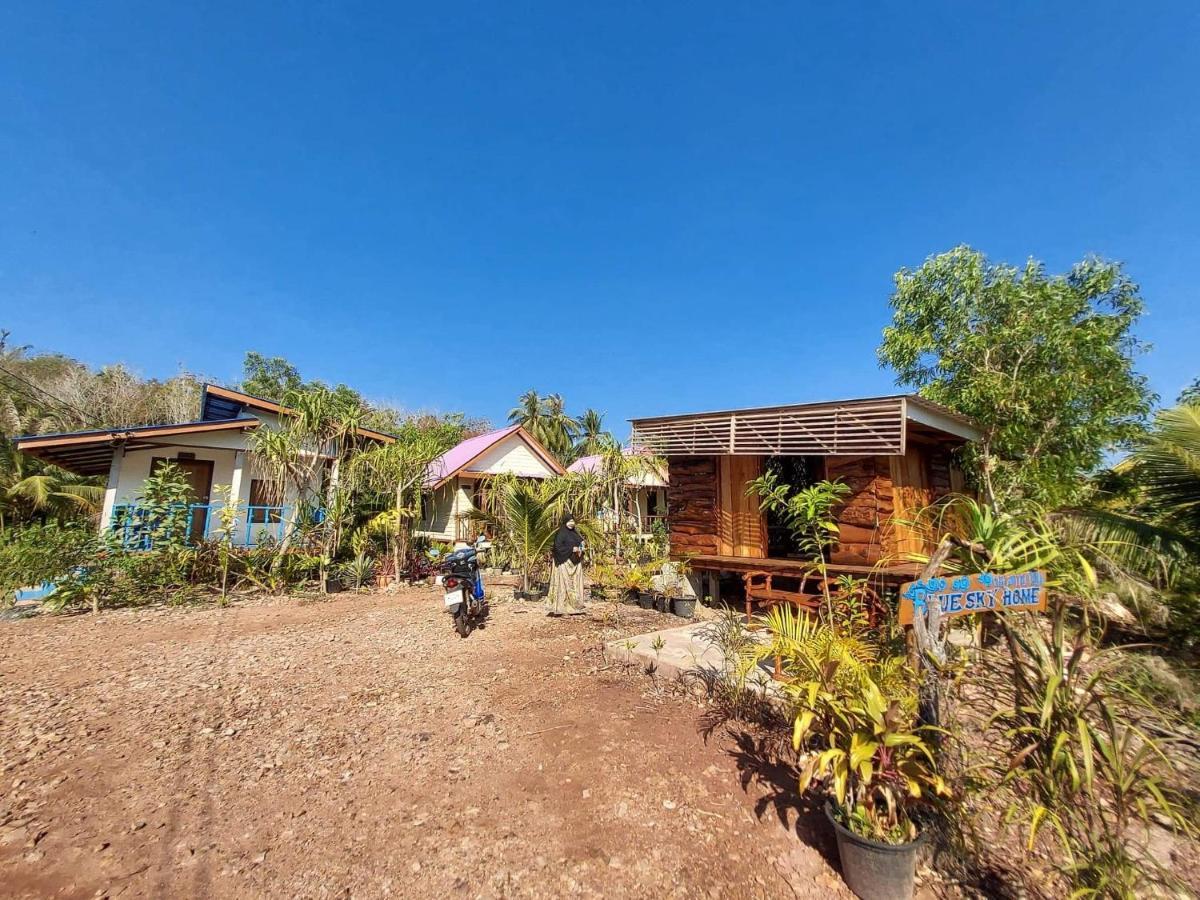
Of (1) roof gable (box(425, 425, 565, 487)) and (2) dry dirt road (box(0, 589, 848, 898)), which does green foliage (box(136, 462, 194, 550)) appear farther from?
(1) roof gable (box(425, 425, 565, 487))

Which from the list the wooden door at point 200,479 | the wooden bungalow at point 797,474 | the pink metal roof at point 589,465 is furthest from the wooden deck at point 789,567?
the wooden door at point 200,479

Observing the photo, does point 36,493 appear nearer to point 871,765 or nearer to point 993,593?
point 871,765

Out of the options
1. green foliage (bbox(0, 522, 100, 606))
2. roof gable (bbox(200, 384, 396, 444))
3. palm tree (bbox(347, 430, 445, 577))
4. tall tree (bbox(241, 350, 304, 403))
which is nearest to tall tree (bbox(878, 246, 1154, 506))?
palm tree (bbox(347, 430, 445, 577))

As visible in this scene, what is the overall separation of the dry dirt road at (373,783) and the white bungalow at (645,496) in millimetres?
7692

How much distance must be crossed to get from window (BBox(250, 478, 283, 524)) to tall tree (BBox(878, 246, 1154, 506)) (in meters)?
14.0

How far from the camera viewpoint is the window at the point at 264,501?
33.9ft

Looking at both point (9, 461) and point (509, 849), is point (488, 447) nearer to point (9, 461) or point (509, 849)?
point (9, 461)

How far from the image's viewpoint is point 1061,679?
2.29 m

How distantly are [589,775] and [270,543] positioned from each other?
30.4 feet

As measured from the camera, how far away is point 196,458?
13.4m

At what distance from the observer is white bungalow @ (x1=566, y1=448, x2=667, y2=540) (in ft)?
44.3

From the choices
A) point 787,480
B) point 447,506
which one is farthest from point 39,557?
point 787,480

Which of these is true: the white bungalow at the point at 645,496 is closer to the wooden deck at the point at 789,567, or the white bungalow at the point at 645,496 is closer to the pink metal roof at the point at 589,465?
the pink metal roof at the point at 589,465

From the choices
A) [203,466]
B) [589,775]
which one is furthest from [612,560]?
[203,466]
